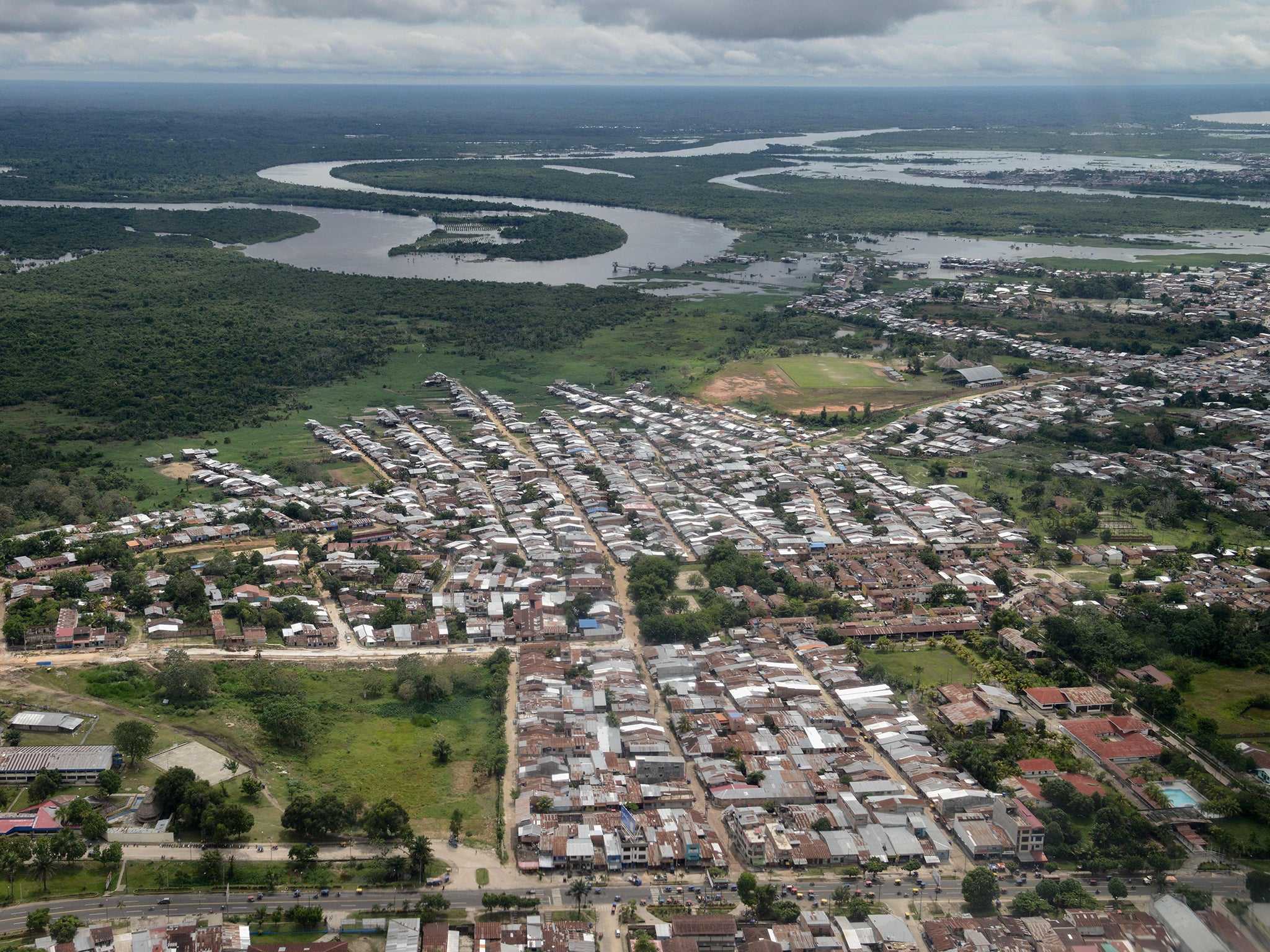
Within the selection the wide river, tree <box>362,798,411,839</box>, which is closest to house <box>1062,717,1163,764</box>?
tree <box>362,798,411,839</box>

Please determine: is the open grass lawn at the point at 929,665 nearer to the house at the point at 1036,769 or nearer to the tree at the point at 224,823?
the house at the point at 1036,769

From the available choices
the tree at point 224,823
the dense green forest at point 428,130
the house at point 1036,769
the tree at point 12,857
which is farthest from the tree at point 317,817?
the dense green forest at point 428,130

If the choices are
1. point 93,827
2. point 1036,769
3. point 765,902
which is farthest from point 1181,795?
point 93,827

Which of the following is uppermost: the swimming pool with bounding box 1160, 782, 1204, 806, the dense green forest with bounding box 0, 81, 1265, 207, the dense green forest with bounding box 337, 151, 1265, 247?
the dense green forest with bounding box 0, 81, 1265, 207

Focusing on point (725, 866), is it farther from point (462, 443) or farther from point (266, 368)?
point (266, 368)

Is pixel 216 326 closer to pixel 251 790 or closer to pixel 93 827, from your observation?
pixel 251 790

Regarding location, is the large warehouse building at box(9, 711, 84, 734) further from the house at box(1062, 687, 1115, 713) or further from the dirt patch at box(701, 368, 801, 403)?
the dirt patch at box(701, 368, 801, 403)
